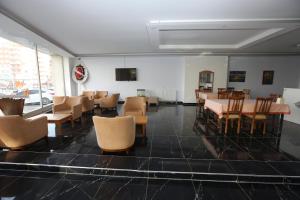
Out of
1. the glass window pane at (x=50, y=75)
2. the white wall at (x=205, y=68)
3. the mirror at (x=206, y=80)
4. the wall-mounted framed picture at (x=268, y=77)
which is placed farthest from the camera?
the wall-mounted framed picture at (x=268, y=77)

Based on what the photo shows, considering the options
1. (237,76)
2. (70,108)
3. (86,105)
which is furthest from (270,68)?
(70,108)

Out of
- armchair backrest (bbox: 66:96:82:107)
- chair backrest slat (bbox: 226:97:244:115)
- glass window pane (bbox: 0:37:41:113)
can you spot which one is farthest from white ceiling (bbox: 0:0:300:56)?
armchair backrest (bbox: 66:96:82:107)

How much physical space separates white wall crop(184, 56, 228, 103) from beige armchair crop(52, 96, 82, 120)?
5.37m

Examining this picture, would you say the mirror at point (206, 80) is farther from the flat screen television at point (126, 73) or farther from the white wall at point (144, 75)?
the flat screen television at point (126, 73)

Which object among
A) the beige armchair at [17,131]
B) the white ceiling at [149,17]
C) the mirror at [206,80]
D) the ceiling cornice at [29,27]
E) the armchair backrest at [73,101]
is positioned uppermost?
the white ceiling at [149,17]

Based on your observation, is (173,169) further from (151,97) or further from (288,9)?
(151,97)

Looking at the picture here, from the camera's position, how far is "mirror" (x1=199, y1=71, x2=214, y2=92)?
326 inches

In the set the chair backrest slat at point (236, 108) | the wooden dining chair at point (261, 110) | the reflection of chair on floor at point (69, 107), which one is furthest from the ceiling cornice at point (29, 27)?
the wooden dining chair at point (261, 110)

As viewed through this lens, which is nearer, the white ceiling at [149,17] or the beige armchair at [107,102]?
the white ceiling at [149,17]

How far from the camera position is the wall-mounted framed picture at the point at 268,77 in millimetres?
8492

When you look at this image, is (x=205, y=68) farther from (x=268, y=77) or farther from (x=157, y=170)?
(x=157, y=170)

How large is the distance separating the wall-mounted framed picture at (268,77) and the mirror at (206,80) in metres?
2.93

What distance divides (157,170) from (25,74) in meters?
6.18

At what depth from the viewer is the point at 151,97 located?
830 cm
